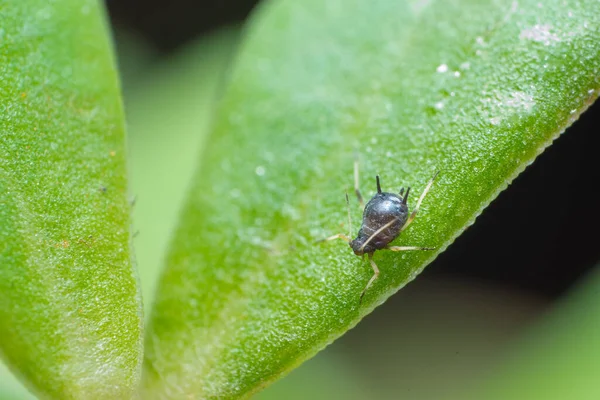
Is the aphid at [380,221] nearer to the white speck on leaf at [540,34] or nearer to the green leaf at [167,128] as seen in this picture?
the white speck on leaf at [540,34]

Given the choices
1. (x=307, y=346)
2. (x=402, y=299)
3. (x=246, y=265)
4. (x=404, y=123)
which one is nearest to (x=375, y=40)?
(x=404, y=123)

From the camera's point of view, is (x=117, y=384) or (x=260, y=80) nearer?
(x=117, y=384)

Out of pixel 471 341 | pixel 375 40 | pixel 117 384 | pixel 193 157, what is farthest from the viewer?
pixel 193 157

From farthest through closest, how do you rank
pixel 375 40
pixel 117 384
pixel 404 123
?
pixel 375 40
pixel 404 123
pixel 117 384

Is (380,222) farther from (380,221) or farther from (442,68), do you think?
(442,68)

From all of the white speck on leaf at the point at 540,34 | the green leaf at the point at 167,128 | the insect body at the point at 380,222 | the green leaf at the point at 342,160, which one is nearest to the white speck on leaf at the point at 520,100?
the green leaf at the point at 342,160

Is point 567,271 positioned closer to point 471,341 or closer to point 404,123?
point 471,341

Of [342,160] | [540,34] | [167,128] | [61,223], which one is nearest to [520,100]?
[540,34]

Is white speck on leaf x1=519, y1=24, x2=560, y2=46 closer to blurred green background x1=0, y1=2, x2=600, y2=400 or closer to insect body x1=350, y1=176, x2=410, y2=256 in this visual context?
insect body x1=350, y1=176, x2=410, y2=256
